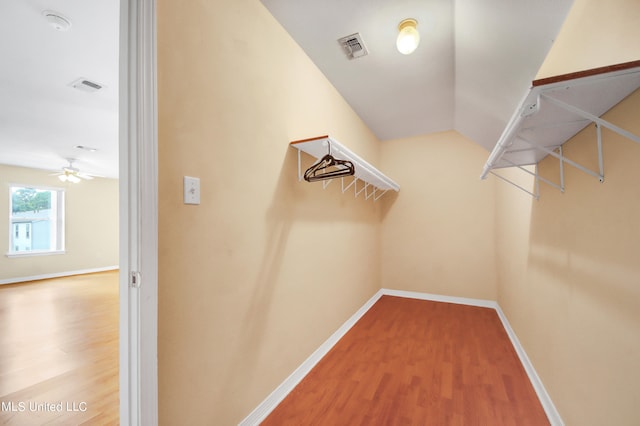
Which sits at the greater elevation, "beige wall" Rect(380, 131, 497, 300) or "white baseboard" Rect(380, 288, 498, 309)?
"beige wall" Rect(380, 131, 497, 300)

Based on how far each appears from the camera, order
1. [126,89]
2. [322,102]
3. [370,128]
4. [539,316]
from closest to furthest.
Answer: [126,89], [539,316], [322,102], [370,128]

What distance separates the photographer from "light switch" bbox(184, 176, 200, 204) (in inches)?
44.5

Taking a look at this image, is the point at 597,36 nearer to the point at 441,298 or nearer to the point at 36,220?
the point at 441,298

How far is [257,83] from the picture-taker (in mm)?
1579

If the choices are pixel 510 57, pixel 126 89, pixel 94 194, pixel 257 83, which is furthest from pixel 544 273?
pixel 94 194

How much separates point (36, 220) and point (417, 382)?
788 centimetres

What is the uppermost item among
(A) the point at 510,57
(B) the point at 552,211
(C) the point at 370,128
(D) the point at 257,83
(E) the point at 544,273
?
(C) the point at 370,128

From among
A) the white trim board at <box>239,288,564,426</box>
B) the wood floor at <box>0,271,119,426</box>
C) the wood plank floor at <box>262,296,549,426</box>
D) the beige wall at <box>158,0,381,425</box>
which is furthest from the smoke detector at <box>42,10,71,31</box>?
the wood plank floor at <box>262,296,549,426</box>

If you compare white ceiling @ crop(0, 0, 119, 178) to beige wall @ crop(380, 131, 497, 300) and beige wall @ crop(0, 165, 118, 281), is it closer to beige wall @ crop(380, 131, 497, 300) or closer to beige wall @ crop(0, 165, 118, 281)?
beige wall @ crop(0, 165, 118, 281)

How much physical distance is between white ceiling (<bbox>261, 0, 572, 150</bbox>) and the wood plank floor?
2.08 m

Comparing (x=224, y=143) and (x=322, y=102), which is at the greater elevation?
(x=322, y=102)

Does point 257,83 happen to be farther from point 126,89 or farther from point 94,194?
point 94,194

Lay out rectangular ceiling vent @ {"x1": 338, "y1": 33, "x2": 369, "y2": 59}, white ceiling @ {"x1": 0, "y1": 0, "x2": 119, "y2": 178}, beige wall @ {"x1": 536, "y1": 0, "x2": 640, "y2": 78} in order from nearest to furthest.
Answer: beige wall @ {"x1": 536, "y1": 0, "x2": 640, "y2": 78} < white ceiling @ {"x1": 0, "y1": 0, "x2": 119, "y2": 178} < rectangular ceiling vent @ {"x1": 338, "y1": 33, "x2": 369, "y2": 59}

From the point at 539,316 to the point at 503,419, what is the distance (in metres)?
0.72
